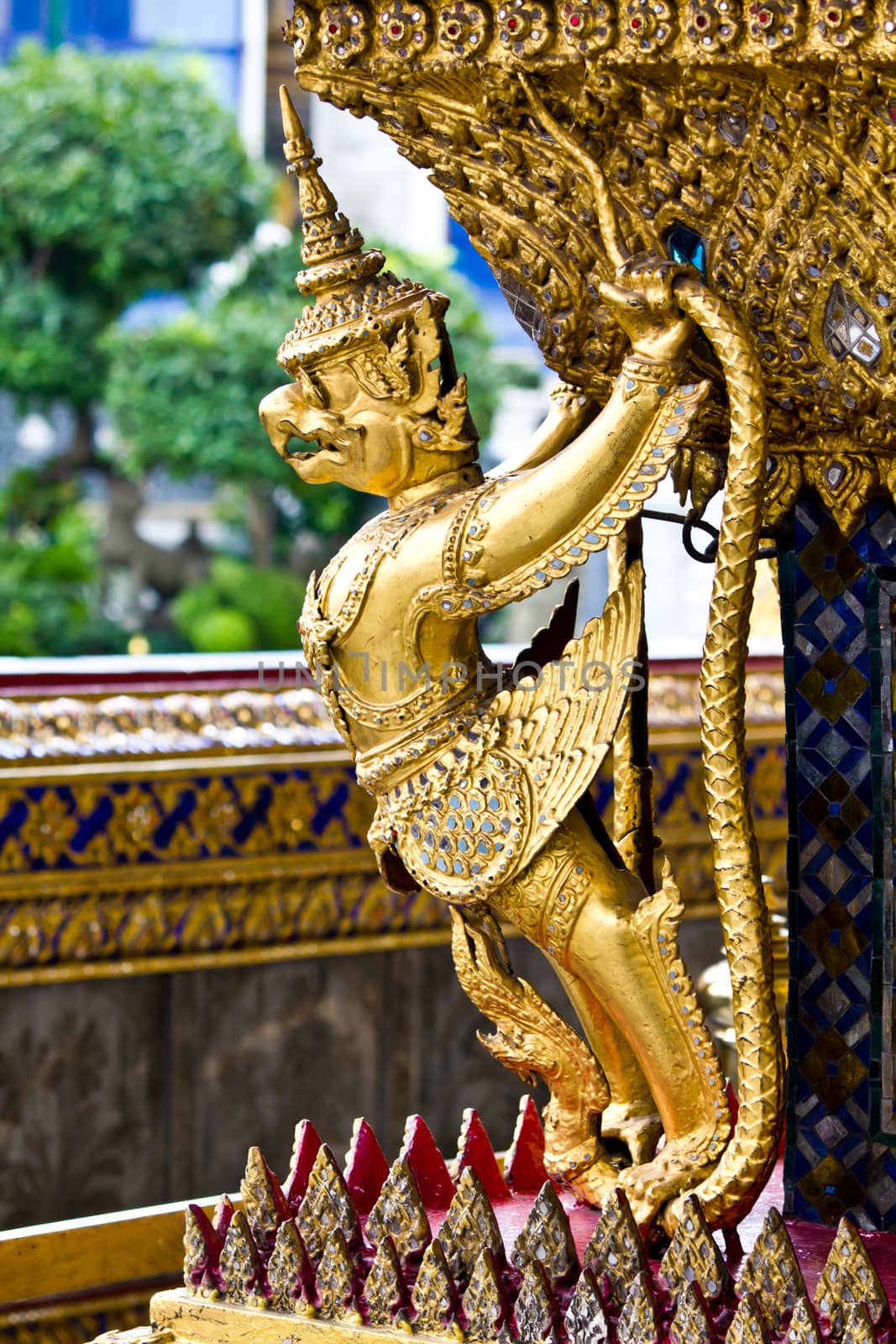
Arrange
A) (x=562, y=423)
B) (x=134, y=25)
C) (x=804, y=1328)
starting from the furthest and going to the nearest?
(x=134, y=25) → (x=562, y=423) → (x=804, y=1328)

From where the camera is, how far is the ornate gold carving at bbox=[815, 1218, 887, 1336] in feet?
3.49

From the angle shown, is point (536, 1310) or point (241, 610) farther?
point (241, 610)

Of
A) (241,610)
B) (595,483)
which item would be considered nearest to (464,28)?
(595,483)

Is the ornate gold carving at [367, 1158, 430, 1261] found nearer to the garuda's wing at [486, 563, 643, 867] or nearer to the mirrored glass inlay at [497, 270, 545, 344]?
the garuda's wing at [486, 563, 643, 867]

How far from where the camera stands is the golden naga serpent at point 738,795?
1153mm

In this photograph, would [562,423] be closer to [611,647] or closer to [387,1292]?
[611,647]

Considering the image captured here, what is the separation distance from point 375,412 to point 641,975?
15.1 inches

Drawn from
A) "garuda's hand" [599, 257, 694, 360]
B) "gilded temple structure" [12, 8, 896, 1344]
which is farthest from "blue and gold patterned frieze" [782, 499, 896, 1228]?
"garuda's hand" [599, 257, 694, 360]

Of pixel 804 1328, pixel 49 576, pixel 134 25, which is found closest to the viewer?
pixel 804 1328

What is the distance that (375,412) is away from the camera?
1266 mm

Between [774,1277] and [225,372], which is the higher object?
[774,1277]

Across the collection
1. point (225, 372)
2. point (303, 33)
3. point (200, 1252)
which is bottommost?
point (225, 372)

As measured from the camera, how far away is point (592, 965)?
1.21 meters

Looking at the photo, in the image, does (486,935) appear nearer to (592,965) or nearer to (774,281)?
(592,965)
